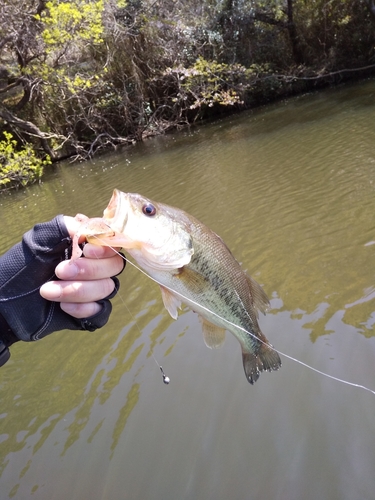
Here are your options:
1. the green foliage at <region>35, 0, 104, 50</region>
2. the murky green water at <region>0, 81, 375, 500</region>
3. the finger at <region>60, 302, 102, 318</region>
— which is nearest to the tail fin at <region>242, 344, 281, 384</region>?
the murky green water at <region>0, 81, 375, 500</region>

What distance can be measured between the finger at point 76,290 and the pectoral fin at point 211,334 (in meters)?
0.72

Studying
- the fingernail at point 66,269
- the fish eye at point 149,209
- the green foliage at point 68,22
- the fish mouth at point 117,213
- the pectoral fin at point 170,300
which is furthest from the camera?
the green foliage at point 68,22

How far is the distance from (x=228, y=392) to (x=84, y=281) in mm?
2230

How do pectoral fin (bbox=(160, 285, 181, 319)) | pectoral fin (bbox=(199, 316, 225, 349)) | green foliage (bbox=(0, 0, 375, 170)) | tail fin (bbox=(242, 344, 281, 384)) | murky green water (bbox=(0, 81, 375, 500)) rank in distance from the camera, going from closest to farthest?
pectoral fin (bbox=(160, 285, 181, 319)) < pectoral fin (bbox=(199, 316, 225, 349)) < tail fin (bbox=(242, 344, 281, 384)) < murky green water (bbox=(0, 81, 375, 500)) < green foliage (bbox=(0, 0, 375, 170))

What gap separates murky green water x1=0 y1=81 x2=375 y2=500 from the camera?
118 inches

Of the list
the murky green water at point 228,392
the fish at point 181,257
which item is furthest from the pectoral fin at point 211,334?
the murky green water at point 228,392

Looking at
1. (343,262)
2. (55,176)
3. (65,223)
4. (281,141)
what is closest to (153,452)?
(65,223)

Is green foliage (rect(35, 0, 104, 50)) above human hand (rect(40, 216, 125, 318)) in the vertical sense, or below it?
above

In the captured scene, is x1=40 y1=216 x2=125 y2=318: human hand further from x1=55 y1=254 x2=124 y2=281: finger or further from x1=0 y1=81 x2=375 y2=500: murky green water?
x1=0 y1=81 x2=375 y2=500: murky green water

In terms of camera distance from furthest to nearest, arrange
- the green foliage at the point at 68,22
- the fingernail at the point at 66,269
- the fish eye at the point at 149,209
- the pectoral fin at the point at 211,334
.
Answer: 1. the green foliage at the point at 68,22
2. the pectoral fin at the point at 211,334
3. the fish eye at the point at 149,209
4. the fingernail at the point at 66,269

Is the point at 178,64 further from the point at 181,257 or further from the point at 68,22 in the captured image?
the point at 181,257

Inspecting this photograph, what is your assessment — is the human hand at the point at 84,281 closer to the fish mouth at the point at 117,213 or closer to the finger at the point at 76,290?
the finger at the point at 76,290

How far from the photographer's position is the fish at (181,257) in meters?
1.98

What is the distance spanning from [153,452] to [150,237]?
2.09m
